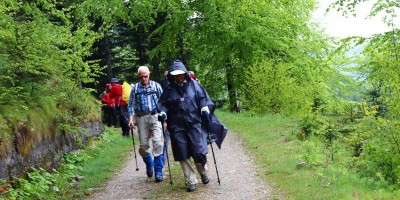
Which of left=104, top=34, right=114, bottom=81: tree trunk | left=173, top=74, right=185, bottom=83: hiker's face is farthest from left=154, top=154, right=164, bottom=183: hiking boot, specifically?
left=104, top=34, right=114, bottom=81: tree trunk

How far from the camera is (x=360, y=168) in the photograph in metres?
8.80

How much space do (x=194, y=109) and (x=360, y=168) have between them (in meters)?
3.52

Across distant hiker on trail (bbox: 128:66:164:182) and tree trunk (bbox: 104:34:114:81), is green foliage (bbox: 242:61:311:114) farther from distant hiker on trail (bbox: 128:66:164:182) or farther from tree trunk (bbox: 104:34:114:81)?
distant hiker on trail (bbox: 128:66:164:182)

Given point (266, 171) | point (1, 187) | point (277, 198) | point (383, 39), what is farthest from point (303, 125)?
point (1, 187)

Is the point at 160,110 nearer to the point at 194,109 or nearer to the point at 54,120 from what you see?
the point at 194,109

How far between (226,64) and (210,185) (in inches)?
671

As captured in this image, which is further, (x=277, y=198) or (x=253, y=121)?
(x=253, y=121)

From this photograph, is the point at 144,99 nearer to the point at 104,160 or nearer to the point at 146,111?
the point at 146,111

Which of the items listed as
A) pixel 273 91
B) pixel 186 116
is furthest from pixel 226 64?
pixel 186 116

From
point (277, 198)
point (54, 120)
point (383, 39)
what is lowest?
point (277, 198)

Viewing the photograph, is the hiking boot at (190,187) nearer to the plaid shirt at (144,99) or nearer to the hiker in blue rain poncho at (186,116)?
the hiker in blue rain poncho at (186,116)

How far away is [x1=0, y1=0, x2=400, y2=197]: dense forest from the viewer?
29.3ft

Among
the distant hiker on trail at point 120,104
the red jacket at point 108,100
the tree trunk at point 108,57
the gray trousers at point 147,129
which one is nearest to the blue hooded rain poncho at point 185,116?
the gray trousers at point 147,129

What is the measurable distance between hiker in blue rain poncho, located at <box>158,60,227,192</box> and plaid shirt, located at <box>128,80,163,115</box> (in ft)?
3.14
